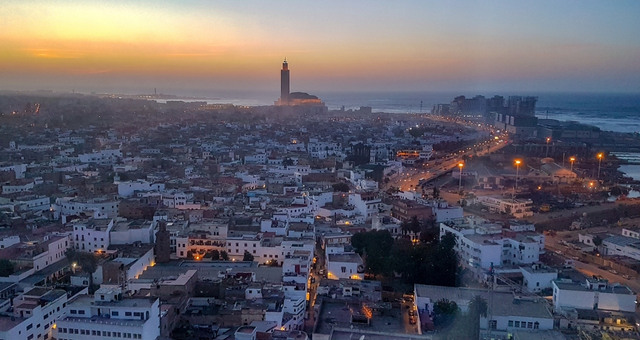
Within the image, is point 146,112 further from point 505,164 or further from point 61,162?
point 505,164

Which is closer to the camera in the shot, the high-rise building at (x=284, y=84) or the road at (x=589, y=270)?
the road at (x=589, y=270)

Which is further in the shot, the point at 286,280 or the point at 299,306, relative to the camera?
the point at 286,280

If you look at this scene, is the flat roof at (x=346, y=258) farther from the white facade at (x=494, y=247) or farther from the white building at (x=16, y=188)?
the white building at (x=16, y=188)

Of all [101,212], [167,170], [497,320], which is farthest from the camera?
[167,170]

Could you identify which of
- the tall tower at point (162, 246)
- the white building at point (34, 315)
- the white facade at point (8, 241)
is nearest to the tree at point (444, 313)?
the white building at point (34, 315)

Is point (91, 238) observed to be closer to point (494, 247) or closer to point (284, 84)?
point (494, 247)

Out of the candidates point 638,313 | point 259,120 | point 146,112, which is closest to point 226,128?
point 259,120

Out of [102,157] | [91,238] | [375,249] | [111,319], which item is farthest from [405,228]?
[102,157]

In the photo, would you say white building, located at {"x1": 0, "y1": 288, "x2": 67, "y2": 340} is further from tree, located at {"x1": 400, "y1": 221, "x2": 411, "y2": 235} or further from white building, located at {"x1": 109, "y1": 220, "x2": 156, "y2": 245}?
tree, located at {"x1": 400, "y1": 221, "x2": 411, "y2": 235}
